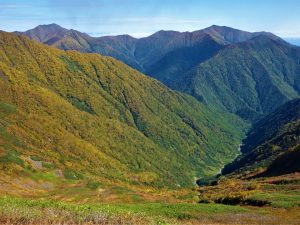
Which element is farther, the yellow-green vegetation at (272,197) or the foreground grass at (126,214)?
the yellow-green vegetation at (272,197)

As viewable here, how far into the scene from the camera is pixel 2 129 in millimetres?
196500

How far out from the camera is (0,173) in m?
144

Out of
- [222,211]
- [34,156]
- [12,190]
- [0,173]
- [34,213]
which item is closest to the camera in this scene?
[34,213]

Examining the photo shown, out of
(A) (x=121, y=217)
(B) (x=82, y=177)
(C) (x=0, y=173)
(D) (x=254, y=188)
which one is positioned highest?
(A) (x=121, y=217)

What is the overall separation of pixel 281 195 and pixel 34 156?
13042 centimetres

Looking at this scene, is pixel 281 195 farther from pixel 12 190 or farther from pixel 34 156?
pixel 34 156

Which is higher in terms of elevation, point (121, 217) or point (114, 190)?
point (121, 217)

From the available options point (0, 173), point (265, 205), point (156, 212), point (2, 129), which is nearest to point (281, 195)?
point (265, 205)

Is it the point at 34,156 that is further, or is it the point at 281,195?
the point at 34,156

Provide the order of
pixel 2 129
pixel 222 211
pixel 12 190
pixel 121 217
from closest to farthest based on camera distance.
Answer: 1. pixel 121 217
2. pixel 222 211
3. pixel 12 190
4. pixel 2 129

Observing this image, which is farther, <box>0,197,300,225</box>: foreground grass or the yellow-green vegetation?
the yellow-green vegetation

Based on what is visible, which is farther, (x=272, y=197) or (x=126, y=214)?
(x=272, y=197)

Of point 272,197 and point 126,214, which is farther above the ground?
point 126,214

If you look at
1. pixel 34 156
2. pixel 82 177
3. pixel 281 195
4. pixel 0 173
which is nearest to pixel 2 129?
→ pixel 34 156
